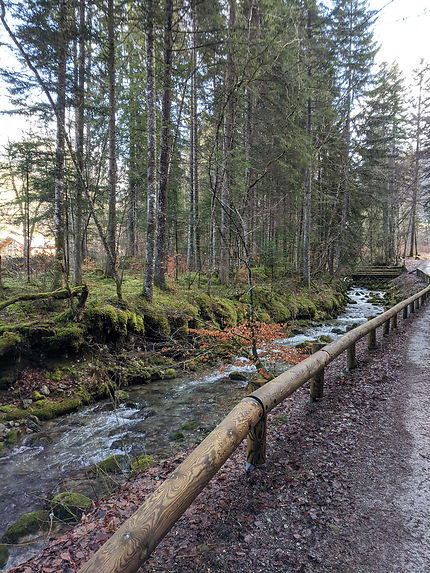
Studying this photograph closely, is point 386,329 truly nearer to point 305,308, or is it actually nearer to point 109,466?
point 305,308

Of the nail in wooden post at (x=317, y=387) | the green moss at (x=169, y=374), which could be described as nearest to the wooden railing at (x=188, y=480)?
the nail in wooden post at (x=317, y=387)

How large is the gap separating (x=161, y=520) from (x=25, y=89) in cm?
1107

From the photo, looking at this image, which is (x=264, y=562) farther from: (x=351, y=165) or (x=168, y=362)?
(x=351, y=165)

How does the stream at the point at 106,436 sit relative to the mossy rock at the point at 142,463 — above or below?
below

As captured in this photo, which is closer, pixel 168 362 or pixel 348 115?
pixel 168 362

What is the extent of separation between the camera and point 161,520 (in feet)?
5.71

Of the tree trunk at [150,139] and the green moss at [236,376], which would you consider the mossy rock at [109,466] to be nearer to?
the green moss at [236,376]

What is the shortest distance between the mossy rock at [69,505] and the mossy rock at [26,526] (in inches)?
5.2

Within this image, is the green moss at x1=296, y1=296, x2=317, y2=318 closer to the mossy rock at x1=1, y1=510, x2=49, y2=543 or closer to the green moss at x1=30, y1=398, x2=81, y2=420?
the green moss at x1=30, y1=398, x2=81, y2=420

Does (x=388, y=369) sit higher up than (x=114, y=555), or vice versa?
(x=114, y=555)

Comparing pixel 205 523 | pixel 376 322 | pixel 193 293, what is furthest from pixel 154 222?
pixel 205 523

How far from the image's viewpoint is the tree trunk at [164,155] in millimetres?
9336

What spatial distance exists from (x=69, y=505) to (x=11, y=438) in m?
2.28

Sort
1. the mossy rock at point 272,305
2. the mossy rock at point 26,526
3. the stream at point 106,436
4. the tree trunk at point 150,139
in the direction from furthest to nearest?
the mossy rock at point 272,305, the tree trunk at point 150,139, the stream at point 106,436, the mossy rock at point 26,526
